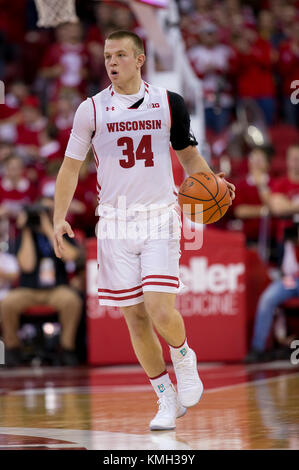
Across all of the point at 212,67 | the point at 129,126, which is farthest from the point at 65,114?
the point at 129,126

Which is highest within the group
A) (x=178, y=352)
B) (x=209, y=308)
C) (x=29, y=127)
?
(x=29, y=127)

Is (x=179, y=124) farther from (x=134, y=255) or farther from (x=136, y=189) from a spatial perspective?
(x=134, y=255)

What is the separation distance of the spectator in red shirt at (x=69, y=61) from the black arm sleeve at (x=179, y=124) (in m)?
10.4

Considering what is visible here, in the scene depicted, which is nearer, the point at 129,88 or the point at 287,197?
the point at 129,88

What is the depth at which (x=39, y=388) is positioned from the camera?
759 centimetres

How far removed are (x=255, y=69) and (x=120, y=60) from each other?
9.85 meters

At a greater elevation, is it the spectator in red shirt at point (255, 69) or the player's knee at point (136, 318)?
the spectator in red shirt at point (255, 69)

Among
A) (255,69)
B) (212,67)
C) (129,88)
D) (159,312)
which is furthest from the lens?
(255,69)

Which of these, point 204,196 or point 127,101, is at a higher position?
point 127,101

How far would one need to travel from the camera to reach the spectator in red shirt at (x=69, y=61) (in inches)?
603

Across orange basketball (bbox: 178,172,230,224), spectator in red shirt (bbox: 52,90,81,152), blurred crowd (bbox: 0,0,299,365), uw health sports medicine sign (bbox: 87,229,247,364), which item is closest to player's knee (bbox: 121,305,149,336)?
orange basketball (bbox: 178,172,230,224)

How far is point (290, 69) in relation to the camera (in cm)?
1458

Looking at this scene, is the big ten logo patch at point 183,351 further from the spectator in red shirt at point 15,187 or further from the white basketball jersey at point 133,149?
the spectator in red shirt at point 15,187

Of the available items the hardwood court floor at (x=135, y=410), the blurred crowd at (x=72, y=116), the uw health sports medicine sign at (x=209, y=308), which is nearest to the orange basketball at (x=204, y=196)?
the hardwood court floor at (x=135, y=410)
